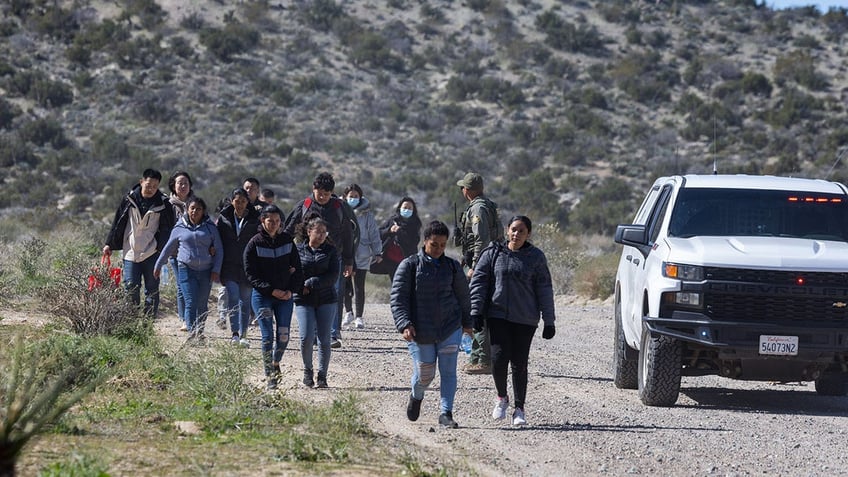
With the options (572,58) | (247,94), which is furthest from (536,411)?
(572,58)

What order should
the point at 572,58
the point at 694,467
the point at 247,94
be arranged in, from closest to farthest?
the point at 694,467
the point at 247,94
the point at 572,58

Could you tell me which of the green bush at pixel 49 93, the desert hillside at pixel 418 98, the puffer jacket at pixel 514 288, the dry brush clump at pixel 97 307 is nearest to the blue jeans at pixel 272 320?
the dry brush clump at pixel 97 307

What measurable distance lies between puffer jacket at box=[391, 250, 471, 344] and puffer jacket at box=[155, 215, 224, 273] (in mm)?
4732

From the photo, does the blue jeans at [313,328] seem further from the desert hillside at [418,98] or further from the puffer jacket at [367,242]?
the desert hillside at [418,98]

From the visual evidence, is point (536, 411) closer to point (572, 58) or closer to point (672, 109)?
point (672, 109)

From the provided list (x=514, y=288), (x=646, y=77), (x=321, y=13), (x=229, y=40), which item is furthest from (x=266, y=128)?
(x=514, y=288)

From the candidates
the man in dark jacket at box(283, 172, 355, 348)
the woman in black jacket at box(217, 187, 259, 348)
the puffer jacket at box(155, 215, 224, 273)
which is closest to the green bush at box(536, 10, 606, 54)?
the man in dark jacket at box(283, 172, 355, 348)

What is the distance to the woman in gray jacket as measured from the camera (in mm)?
10102

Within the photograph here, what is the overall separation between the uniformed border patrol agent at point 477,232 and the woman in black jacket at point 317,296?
1.49 metres

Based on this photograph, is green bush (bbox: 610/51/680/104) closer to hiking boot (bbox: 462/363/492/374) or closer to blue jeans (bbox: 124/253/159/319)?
blue jeans (bbox: 124/253/159/319)

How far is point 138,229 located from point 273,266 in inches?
128

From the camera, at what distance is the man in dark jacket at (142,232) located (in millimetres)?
14289

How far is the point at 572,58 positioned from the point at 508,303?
4788cm

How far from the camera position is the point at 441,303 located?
973cm
